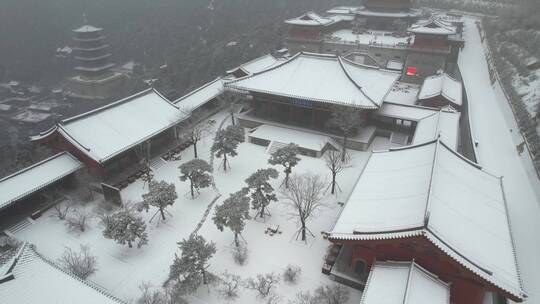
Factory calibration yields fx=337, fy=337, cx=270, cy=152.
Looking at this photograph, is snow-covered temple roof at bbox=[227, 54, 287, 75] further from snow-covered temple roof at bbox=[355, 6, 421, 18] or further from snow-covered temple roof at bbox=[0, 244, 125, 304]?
snow-covered temple roof at bbox=[0, 244, 125, 304]

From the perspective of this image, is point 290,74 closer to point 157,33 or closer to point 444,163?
point 444,163

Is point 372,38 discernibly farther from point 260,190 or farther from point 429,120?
point 260,190

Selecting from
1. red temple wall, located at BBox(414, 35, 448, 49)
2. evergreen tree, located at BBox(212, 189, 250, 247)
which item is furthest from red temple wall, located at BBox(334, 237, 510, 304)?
red temple wall, located at BBox(414, 35, 448, 49)

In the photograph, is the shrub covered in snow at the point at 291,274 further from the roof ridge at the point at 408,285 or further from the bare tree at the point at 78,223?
the bare tree at the point at 78,223

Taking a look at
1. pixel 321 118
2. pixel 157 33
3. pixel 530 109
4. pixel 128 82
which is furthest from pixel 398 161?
pixel 157 33

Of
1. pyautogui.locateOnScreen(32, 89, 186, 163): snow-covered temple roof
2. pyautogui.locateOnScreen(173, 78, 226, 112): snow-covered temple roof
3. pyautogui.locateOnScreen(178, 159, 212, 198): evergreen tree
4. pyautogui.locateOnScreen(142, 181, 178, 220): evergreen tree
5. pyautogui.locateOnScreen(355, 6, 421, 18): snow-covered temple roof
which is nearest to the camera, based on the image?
pyautogui.locateOnScreen(142, 181, 178, 220): evergreen tree

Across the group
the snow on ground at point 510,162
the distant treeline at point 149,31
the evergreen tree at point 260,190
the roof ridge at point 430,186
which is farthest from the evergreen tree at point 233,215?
the distant treeline at point 149,31
